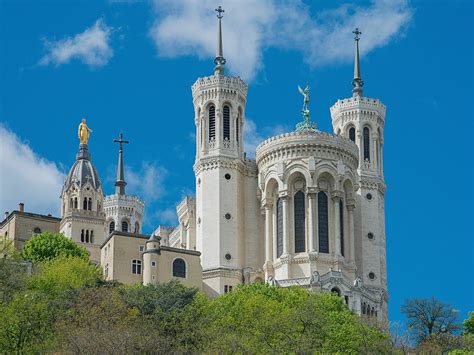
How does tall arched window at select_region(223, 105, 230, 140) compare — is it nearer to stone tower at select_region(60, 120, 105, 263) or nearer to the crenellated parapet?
the crenellated parapet

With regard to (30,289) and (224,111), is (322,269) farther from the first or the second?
(30,289)

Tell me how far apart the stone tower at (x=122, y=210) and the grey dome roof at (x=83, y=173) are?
20.9 metres

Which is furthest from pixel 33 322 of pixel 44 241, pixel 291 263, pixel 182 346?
pixel 291 263

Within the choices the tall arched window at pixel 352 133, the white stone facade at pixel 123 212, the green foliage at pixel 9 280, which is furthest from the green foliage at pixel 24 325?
the white stone facade at pixel 123 212

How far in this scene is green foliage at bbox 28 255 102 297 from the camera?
272 feet

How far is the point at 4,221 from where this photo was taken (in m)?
117

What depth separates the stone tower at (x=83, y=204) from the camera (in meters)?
121

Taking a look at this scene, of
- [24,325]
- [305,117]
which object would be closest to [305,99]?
[305,117]

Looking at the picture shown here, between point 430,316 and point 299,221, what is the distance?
15.1m

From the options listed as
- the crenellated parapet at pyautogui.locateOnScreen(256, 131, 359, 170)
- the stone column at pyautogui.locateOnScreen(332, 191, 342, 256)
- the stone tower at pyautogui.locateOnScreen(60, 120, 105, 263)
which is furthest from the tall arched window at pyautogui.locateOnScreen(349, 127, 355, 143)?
the stone tower at pyautogui.locateOnScreen(60, 120, 105, 263)

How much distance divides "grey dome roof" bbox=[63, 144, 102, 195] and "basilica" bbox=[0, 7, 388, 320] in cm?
81

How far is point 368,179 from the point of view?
11994cm

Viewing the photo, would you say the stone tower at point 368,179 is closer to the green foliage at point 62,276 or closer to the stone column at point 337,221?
the stone column at point 337,221

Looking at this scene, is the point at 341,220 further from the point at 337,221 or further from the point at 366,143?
the point at 366,143
